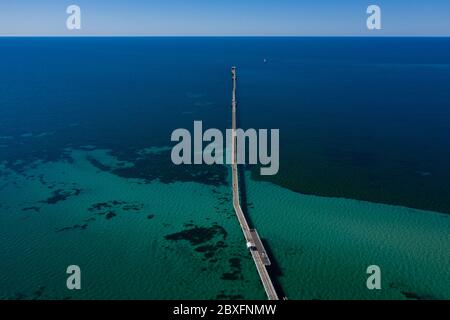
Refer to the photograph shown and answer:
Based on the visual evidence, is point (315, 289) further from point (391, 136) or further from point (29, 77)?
point (29, 77)

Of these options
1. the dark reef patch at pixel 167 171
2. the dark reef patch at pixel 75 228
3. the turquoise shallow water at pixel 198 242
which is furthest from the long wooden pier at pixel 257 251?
the dark reef patch at pixel 75 228

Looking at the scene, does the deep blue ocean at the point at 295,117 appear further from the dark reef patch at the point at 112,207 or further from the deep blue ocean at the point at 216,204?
the dark reef patch at the point at 112,207

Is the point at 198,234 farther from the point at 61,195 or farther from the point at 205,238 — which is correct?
the point at 61,195


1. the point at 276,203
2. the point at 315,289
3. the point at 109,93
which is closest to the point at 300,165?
the point at 276,203

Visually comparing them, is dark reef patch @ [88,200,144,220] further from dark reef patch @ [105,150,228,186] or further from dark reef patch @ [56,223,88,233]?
dark reef patch @ [105,150,228,186]

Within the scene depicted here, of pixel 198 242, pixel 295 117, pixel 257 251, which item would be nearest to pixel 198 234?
pixel 198 242

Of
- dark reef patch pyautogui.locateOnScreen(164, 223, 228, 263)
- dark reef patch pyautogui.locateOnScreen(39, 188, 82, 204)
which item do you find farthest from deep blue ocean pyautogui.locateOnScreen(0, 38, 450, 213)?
dark reef patch pyautogui.locateOnScreen(39, 188, 82, 204)

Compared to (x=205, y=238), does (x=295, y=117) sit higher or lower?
higher
